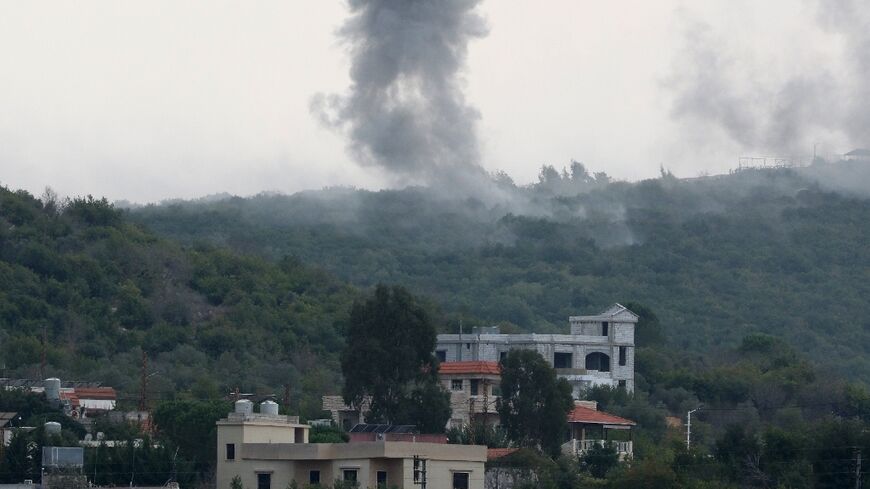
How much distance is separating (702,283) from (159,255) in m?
54.7

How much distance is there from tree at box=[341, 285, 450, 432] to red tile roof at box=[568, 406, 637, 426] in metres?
5.72

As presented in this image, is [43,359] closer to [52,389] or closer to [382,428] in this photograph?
[52,389]

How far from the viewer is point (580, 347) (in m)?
97.9

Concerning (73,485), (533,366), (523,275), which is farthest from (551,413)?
(523,275)

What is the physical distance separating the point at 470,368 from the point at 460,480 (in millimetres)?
25560

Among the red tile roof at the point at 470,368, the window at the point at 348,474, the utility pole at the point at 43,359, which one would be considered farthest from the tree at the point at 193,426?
the utility pole at the point at 43,359

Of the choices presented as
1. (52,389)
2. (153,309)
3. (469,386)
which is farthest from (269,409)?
(153,309)

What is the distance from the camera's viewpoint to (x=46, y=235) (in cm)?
11638

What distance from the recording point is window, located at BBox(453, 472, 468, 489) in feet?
199

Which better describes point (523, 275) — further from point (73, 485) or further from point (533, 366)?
point (73, 485)

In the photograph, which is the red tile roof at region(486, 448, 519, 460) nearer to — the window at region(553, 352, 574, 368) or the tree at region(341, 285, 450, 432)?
the tree at region(341, 285, 450, 432)

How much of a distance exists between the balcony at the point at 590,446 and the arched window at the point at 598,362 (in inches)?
792

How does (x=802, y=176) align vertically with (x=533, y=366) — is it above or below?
above

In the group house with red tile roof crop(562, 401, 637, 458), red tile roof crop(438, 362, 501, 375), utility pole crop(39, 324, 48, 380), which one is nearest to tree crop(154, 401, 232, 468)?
house with red tile roof crop(562, 401, 637, 458)
